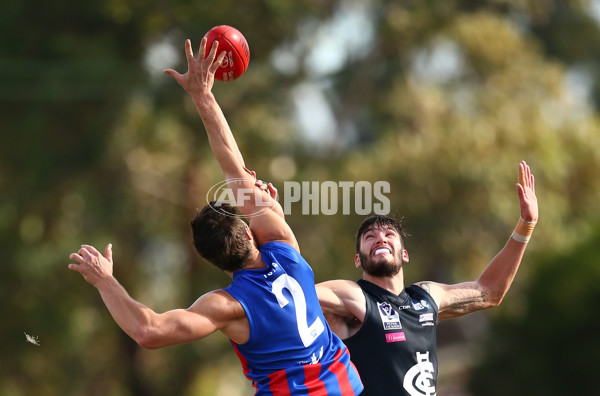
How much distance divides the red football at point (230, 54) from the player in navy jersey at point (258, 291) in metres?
0.99

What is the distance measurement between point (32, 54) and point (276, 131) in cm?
657

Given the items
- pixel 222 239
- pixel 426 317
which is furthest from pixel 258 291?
pixel 426 317

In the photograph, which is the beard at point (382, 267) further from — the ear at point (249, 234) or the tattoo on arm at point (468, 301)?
the ear at point (249, 234)

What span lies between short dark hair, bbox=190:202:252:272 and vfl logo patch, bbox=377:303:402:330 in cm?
145

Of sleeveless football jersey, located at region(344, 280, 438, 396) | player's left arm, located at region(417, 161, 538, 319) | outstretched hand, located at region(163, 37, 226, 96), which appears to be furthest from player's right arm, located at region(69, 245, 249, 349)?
player's left arm, located at region(417, 161, 538, 319)

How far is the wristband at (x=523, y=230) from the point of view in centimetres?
754

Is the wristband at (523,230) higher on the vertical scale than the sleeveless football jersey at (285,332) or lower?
higher

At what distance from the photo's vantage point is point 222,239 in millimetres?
6020

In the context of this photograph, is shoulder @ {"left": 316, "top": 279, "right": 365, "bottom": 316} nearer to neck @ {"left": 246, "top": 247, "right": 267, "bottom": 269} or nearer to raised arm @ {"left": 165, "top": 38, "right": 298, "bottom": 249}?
neck @ {"left": 246, "top": 247, "right": 267, "bottom": 269}

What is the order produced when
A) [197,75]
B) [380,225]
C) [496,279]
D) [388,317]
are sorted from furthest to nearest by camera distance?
1. [496,279]
2. [380,225]
3. [388,317]
4. [197,75]

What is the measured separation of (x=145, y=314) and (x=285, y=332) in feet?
3.20

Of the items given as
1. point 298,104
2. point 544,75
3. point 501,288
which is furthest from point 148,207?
point 501,288

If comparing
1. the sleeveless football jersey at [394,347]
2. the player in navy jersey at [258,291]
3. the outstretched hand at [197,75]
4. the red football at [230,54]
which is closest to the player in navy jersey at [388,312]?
the sleeveless football jersey at [394,347]

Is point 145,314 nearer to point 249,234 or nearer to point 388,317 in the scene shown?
point 249,234
